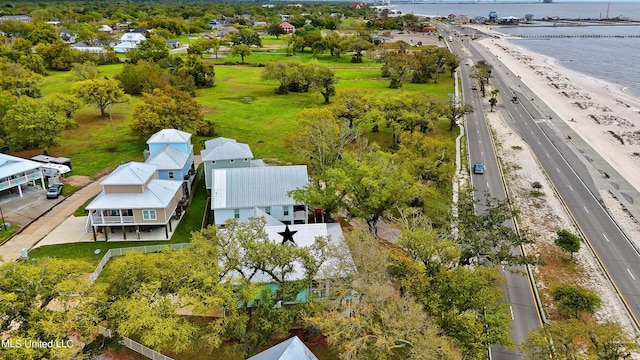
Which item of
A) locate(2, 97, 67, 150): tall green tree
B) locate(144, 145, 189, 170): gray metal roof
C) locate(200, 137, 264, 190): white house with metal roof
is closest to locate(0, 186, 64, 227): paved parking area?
locate(2, 97, 67, 150): tall green tree

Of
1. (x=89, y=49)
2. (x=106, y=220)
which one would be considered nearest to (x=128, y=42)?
(x=89, y=49)

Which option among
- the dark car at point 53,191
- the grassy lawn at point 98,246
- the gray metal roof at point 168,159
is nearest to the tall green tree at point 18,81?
the dark car at point 53,191

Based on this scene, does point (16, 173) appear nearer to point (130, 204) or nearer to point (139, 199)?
point (130, 204)

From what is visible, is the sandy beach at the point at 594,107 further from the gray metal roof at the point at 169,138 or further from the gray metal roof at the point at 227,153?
the gray metal roof at the point at 169,138

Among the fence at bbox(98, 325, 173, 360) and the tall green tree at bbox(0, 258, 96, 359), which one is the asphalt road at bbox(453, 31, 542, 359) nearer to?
the fence at bbox(98, 325, 173, 360)

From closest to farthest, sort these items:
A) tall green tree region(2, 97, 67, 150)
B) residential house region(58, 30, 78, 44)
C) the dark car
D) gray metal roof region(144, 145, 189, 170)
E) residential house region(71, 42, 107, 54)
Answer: gray metal roof region(144, 145, 189, 170) → the dark car → tall green tree region(2, 97, 67, 150) → residential house region(71, 42, 107, 54) → residential house region(58, 30, 78, 44)

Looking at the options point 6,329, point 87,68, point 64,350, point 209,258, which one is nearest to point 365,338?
point 209,258

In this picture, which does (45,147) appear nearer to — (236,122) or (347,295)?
(236,122)
